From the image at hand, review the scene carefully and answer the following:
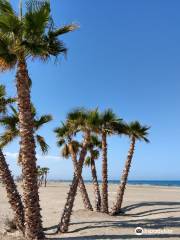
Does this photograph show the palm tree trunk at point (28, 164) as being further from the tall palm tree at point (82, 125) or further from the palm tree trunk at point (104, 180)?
the palm tree trunk at point (104, 180)

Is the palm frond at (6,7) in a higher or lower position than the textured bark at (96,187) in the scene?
higher

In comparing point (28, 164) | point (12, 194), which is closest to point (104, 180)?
point (12, 194)

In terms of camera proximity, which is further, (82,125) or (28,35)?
(82,125)

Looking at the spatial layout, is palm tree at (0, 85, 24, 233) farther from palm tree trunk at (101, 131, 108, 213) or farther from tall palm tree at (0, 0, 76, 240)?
palm tree trunk at (101, 131, 108, 213)

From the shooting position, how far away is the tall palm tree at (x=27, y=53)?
13938mm

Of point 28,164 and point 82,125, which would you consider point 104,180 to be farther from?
point 28,164

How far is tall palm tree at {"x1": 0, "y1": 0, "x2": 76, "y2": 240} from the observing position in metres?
13.9

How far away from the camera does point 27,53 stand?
14625 millimetres

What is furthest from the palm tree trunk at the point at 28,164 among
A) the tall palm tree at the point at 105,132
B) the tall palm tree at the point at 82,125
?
the tall palm tree at the point at 105,132

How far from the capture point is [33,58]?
14.8 m

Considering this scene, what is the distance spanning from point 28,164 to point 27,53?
3.99m

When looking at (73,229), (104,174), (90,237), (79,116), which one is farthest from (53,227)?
(104,174)

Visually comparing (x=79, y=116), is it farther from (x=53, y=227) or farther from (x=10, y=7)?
(x=10, y=7)

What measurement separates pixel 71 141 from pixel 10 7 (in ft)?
50.1
